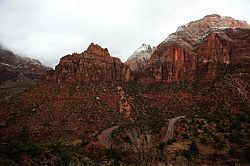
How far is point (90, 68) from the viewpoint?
134750 mm

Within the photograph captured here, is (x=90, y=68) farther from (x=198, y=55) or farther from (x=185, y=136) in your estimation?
(x=185, y=136)

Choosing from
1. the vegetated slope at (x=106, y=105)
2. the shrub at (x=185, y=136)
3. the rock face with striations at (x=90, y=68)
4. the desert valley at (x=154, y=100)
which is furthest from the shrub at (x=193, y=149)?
the rock face with striations at (x=90, y=68)

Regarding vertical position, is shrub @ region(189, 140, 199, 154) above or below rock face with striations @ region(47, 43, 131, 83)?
below

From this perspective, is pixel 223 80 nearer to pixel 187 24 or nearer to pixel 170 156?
pixel 187 24

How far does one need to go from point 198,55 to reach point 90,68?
47959mm

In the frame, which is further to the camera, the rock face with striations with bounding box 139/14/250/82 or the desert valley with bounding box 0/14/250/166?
the rock face with striations with bounding box 139/14/250/82

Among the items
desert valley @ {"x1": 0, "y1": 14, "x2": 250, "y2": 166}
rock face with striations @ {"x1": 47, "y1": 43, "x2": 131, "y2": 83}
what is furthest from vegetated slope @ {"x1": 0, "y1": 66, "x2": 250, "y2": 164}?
rock face with striations @ {"x1": 47, "y1": 43, "x2": 131, "y2": 83}

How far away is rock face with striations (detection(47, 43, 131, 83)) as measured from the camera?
433 feet

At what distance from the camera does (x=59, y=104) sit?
114 meters

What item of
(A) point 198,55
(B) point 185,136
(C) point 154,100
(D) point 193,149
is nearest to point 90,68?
(C) point 154,100

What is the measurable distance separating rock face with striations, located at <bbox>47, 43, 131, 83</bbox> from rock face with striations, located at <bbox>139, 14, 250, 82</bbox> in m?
12.7

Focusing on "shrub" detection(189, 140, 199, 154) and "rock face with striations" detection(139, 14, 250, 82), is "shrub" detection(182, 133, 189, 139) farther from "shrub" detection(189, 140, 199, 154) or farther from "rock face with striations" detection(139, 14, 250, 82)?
"rock face with striations" detection(139, 14, 250, 82)

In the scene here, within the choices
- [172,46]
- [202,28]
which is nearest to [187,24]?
[202,28]

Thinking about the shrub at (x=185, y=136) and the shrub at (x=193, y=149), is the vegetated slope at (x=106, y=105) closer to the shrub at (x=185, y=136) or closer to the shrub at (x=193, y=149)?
the shrub at (x=185, y=136)
